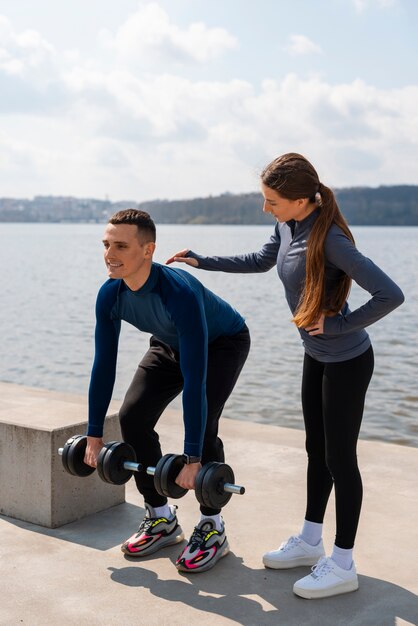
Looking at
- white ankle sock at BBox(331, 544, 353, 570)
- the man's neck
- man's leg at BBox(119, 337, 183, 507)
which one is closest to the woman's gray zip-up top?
the man's neck

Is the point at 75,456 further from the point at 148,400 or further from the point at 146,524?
the point at 146,524

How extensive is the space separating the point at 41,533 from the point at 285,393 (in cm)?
862

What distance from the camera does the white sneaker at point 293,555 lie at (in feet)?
13.4

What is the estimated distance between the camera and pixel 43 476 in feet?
14.9

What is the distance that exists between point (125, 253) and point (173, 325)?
1.30 feet

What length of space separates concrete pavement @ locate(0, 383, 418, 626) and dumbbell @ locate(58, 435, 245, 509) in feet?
1.47

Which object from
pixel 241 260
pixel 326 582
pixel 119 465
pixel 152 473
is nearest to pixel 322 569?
pixel 326 582

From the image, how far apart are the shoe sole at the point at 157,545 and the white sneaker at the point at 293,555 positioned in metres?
0.51

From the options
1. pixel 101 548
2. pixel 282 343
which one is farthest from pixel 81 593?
pixel 282 343

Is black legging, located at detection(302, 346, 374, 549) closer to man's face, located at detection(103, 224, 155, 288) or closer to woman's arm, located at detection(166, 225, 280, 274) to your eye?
woman's arm, located at detection(166, 225, 280, 274)

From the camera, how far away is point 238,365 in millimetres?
4168

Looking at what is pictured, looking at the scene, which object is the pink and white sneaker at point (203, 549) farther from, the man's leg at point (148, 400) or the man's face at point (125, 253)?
the man's face at point (125, 253)

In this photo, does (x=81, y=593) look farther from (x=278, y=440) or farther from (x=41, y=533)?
(x=278, y=440)

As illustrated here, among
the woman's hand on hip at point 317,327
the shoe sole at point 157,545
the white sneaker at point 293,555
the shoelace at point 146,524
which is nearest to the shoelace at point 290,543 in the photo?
the white sneaker at point 293,555
